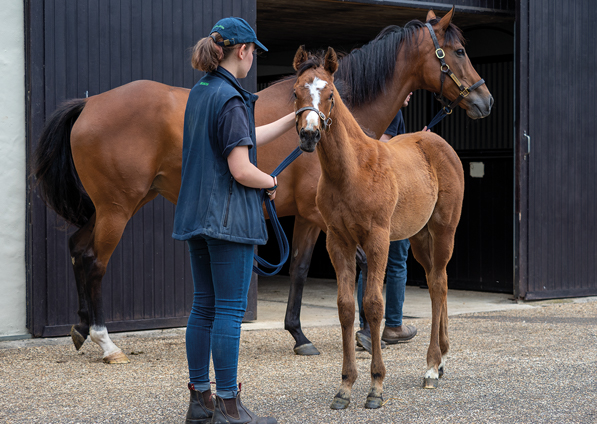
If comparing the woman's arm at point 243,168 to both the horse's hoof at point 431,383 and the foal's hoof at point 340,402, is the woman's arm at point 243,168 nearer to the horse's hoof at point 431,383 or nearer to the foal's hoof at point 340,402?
the foal's hoof at point 340,402

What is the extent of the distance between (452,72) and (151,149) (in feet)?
7.22

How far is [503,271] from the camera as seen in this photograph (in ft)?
26.1

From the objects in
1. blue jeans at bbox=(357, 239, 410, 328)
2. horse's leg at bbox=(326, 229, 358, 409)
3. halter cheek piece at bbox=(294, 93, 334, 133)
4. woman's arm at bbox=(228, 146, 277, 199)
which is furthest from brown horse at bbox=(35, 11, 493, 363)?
woman's arm at bbox=(228, 146, 277, 199)

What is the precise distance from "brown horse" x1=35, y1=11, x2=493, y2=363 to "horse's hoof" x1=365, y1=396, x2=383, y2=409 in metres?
1.40

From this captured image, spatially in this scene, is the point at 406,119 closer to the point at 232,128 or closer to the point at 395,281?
the point at 395,281

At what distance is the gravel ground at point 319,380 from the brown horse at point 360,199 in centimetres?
22

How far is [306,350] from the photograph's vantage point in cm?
464

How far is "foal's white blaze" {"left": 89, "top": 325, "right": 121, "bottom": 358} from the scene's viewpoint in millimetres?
4445

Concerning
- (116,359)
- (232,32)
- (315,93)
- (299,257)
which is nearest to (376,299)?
(315,93)

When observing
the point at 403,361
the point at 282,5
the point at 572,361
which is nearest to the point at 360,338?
the point at 403,361

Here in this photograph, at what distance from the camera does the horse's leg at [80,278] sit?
459 cm

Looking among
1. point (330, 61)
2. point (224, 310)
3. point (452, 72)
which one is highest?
point (452, 72)

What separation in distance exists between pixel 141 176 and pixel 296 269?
1.28 meters

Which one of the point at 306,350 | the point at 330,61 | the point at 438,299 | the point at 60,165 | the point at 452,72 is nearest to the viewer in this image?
the point at 330,61
